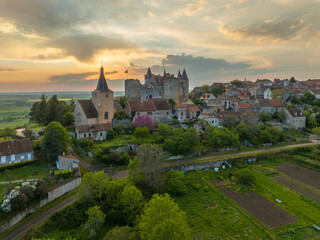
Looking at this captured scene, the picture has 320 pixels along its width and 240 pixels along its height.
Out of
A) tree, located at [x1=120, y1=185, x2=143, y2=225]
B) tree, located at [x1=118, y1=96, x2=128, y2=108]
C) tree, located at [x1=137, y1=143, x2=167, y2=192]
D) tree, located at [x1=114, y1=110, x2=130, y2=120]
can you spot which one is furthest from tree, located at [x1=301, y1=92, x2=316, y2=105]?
tree, located at [x1=120, y1=185, x2=143, y2=225]

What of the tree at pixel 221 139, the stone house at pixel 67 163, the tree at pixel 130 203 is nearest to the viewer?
the tree at pixel 130 203

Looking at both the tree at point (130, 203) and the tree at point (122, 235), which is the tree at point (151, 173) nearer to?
the tree at point (130, 203)

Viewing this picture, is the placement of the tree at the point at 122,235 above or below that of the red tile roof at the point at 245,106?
below

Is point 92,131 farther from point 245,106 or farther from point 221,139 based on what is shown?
point 245,106

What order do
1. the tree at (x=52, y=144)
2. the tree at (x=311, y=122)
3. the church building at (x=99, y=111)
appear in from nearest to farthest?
1. the tree at (x=52, y=144)
2. the church building at (x=99, y=111)
3. the tree at (x=311, y=122)

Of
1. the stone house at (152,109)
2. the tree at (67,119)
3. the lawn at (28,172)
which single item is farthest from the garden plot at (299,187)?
the tree at (67,119)

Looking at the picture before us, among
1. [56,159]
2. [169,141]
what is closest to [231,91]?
[169,141]

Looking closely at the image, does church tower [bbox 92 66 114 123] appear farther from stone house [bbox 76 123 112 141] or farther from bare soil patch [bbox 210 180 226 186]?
bare soil patch [bbox 210 180 226 186]
